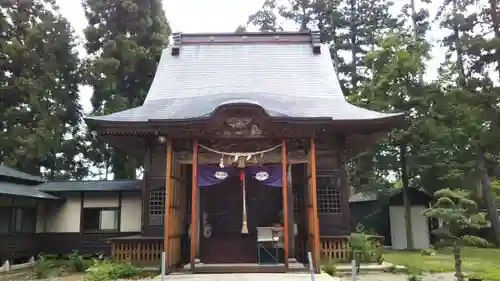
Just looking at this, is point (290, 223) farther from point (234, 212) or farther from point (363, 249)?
point (234, 212)

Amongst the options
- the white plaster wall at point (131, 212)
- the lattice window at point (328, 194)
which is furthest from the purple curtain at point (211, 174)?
the white plaster wall at point (131, 212)

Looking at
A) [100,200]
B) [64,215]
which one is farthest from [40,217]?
[100,200]

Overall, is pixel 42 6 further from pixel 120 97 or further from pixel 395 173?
pixel 395 173

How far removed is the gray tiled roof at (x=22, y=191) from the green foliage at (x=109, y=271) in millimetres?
5088

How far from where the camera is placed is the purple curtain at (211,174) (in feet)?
37.2

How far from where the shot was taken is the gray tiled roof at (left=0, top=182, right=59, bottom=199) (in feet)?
46.1

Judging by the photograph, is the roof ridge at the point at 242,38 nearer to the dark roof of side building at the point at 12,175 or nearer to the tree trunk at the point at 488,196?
the dark roof of side building at the point at 12,175

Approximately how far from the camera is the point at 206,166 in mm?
11594

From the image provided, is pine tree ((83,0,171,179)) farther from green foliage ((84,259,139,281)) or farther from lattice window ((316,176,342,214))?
lattice window ((316,176,342,214))

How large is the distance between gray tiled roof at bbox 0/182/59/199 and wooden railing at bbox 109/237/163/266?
4697 millimetres

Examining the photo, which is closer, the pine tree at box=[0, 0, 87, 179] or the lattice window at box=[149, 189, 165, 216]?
the lattice window at box=[149, 189, 165, 216]

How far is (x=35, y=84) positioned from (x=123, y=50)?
4.78 m

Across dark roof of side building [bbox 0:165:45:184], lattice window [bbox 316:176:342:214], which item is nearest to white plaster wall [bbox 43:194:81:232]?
dark roof of side building [bbox 0:165:45:184]

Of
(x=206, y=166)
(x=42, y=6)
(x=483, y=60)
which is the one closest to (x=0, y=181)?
(x=206, y=166)
